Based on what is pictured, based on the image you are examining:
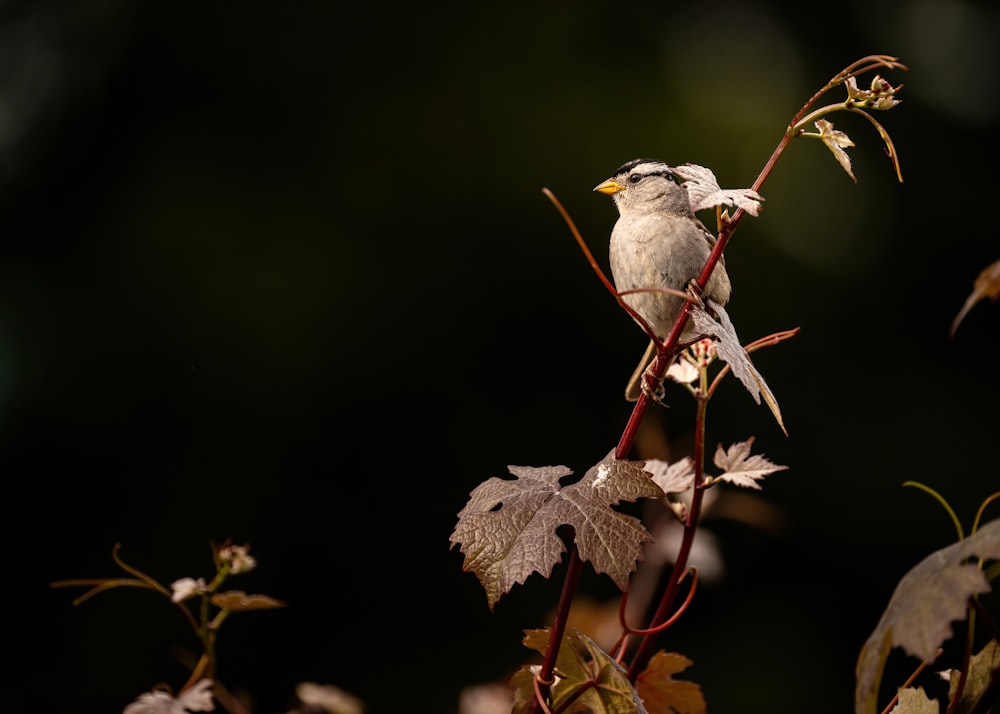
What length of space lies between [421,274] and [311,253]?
0.35 meters

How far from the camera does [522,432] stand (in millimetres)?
3297

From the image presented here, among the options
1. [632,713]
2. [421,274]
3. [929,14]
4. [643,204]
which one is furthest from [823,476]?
[632,713]

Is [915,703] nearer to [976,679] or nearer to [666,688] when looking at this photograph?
[976,679]

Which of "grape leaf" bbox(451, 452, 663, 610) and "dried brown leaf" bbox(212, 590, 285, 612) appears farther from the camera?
"dried brown leaf" bbox(212, 590, 285, 612)

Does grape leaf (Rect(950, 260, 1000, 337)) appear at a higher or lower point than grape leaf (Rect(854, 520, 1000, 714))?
higher

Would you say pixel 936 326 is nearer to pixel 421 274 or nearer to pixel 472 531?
pixel 421 274

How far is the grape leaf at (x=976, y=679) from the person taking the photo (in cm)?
53

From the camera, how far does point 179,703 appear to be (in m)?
0.64

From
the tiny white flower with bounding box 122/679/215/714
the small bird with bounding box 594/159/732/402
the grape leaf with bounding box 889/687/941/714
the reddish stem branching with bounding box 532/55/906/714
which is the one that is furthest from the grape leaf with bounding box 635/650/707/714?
the small bird with bounding box 594/159/732/402

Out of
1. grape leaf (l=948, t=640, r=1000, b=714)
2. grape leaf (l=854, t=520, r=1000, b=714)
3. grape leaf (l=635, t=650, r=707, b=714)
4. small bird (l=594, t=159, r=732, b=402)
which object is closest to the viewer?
grape leaf (l=854, t=520, r=1000, b=714)

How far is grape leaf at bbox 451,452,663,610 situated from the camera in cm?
57

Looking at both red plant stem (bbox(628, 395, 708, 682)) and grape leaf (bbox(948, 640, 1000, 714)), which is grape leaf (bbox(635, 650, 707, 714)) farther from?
grape leaf (bbox(948, 640, 1000, 714))

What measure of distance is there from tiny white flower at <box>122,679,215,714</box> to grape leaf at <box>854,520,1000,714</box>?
0.37 metres

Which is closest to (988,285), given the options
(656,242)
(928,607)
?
(928,607)
